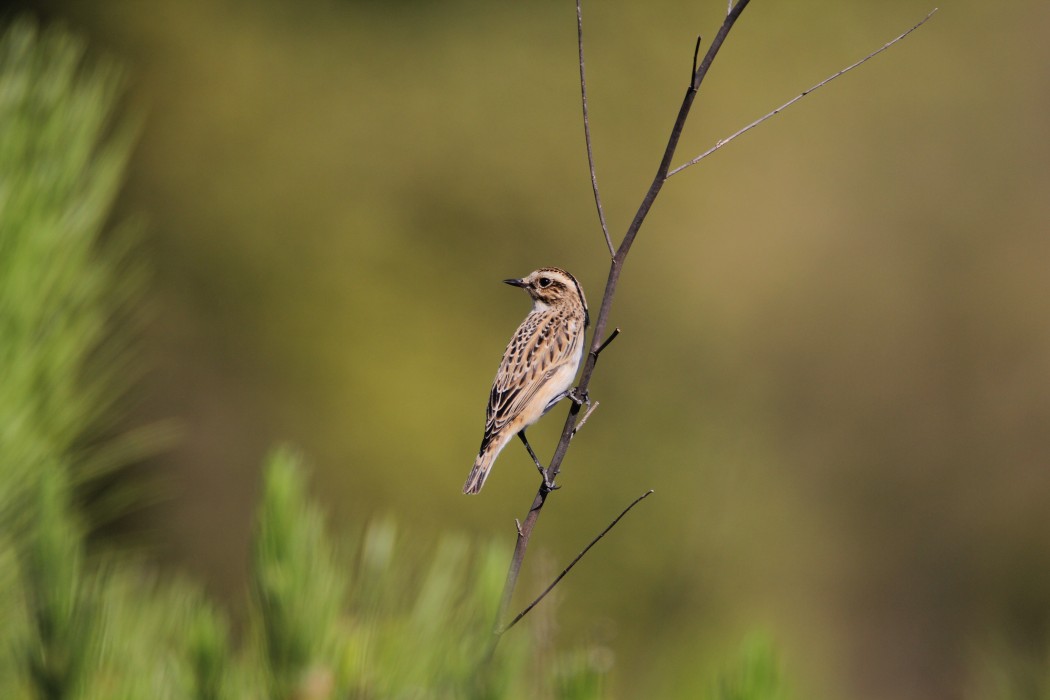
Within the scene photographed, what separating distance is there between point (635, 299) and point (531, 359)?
5.45 metres

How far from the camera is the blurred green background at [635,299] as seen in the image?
6449 millimetres

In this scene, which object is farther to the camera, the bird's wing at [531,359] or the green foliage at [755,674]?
the bird's wing at [531,359]

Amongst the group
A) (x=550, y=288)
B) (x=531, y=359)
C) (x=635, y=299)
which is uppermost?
(x=550, y=288)

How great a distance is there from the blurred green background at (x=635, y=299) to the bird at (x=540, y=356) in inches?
119

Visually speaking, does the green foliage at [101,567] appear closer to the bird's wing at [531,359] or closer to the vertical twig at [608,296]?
the vertical twig at [608,296]

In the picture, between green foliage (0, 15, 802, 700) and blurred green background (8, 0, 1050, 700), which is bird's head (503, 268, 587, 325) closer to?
green foliage (0, 15, 802, 700)

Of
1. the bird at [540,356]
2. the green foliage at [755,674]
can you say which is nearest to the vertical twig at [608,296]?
the green foliage at [755,674]

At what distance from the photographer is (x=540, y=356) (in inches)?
85.6

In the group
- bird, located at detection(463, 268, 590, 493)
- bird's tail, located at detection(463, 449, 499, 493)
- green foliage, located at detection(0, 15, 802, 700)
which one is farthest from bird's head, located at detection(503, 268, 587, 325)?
green foliage, located at detection(0, 15, 802, 700)

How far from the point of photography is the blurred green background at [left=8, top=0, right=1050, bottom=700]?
645 cm

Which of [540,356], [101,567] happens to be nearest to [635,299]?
[540,356]

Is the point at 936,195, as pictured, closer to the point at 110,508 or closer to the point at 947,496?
the point at 947,496

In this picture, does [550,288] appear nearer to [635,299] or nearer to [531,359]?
[531,359]

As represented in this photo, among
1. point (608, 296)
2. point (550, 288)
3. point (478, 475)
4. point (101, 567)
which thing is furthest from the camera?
point (550, 288)
